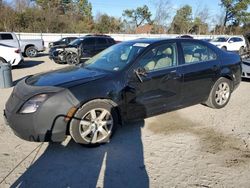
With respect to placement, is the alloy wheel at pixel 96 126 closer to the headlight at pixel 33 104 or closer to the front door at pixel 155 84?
the front door at pixel 155 84

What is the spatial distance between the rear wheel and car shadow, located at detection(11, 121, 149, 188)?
2.19 m

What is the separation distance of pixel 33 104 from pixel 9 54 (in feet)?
29.4

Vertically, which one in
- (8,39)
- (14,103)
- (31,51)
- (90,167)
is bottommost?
(90,167)

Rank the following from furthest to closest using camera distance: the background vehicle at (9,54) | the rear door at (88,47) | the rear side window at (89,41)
→ 1. the rear side window at (89,41)
2. the rear door at (88,47)
3. the background vehicle at (9,54)

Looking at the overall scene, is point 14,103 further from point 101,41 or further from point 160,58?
point 101,41

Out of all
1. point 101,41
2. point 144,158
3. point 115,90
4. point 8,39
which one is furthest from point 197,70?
point 8,39

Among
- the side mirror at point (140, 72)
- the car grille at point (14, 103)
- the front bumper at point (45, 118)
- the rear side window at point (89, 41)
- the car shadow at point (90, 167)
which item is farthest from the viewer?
the rear side window at point (89, 41)

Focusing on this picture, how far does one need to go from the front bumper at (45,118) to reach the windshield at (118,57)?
3.56ft

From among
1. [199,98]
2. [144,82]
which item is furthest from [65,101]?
[199,98]

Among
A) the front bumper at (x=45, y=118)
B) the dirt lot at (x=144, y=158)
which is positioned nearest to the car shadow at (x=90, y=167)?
the dirt lot at (x=144, y=158)

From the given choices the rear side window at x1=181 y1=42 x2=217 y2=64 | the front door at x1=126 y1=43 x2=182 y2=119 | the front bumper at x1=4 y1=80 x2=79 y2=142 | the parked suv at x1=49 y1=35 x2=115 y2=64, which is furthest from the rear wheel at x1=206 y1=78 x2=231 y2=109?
the parked suv at x1=49 y1=35 x2=115 y2=64

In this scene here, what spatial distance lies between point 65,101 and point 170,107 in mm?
2030

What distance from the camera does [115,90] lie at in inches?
157

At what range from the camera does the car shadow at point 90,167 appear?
→ 307cm
